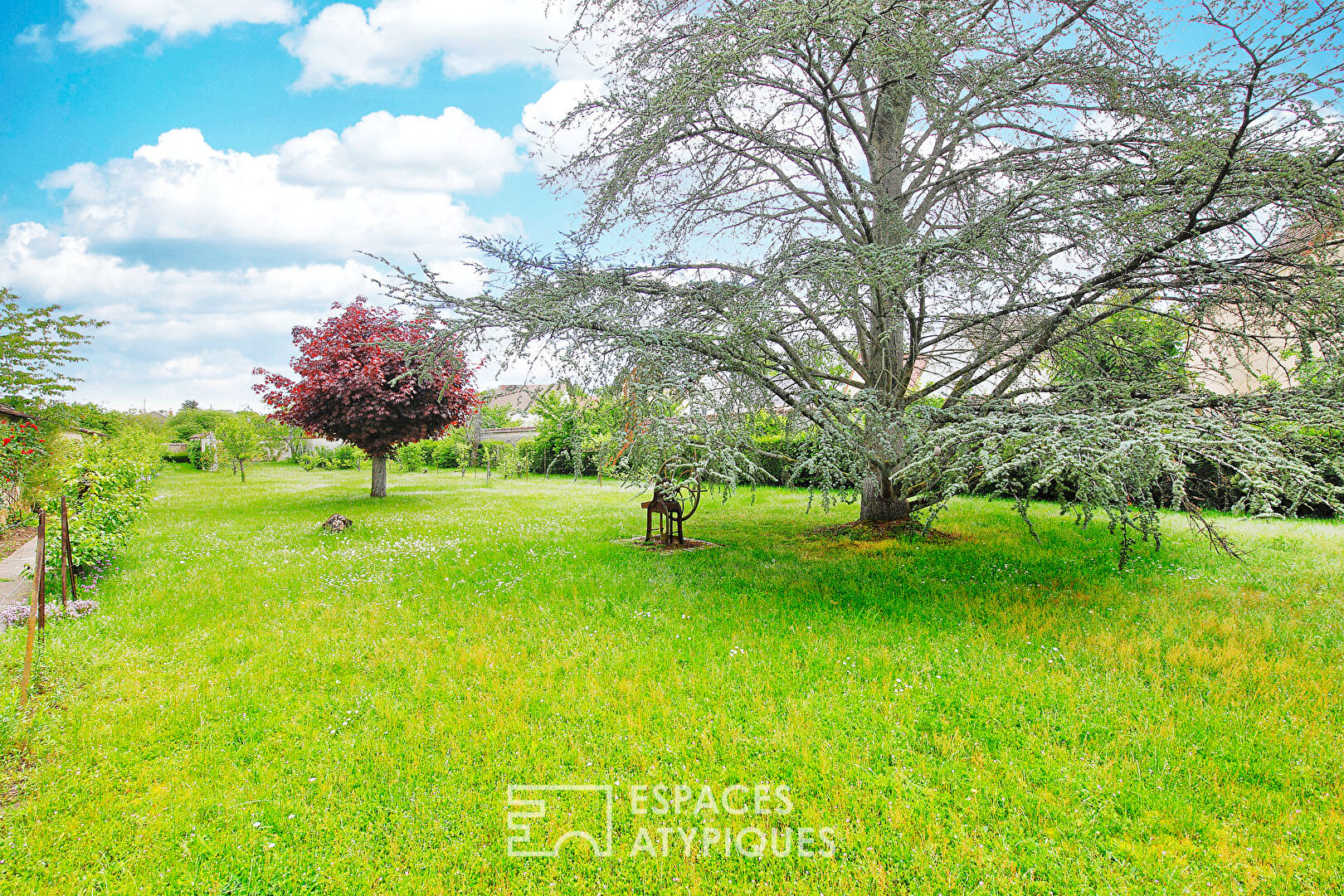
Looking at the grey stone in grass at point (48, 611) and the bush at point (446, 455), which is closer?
the grey stone in grass at point (48, 611)

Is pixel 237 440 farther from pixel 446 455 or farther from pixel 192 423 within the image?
pixel 192 423

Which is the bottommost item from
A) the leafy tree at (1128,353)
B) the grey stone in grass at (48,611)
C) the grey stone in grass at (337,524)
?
the grey stone in grass at (48,611)

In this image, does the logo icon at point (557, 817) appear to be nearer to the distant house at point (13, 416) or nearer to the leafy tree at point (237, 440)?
the distant house at point (13, 416)

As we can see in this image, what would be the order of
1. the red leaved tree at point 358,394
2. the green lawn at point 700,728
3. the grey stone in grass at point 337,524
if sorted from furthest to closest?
1. the red leaved tree at point 358,394
2. the grey stone in grass at point 337,524
3. the green lawn at point 700,728

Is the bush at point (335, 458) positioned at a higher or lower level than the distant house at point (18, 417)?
lower

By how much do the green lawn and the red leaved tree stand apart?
6.87 meters

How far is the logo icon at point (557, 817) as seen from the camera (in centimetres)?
258

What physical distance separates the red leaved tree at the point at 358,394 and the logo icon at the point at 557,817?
11.1 meters

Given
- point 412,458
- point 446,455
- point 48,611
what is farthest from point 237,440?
point 48,611

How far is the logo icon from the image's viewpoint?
2582 millimetres

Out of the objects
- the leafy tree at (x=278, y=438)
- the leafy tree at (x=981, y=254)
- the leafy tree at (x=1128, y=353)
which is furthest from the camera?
the leafy tree at (x=278, y=438)

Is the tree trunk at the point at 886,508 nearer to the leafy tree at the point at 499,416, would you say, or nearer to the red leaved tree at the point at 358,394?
the red leaved tree at the point at 358,394

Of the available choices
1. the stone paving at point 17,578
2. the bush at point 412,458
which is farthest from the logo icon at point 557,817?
the bush at point 412,458

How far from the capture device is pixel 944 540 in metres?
8.59
